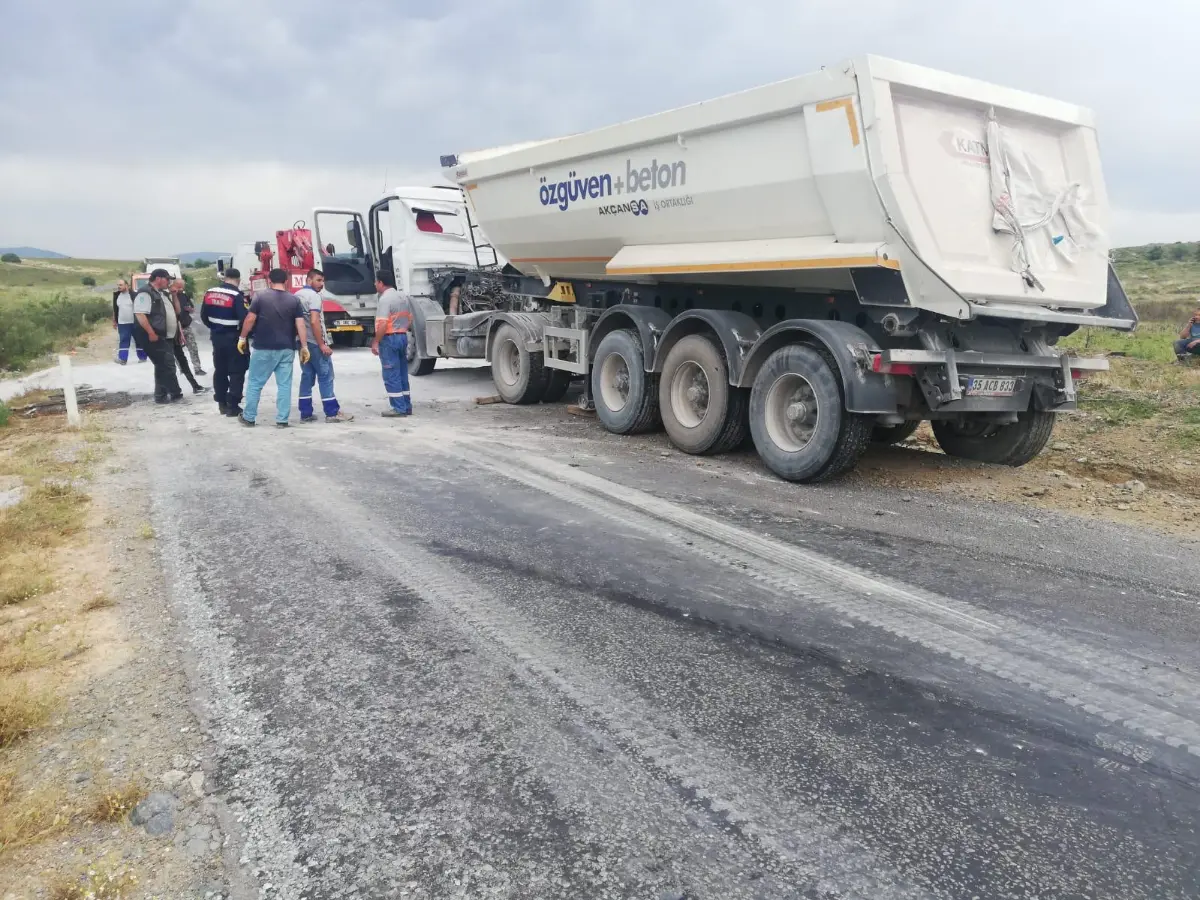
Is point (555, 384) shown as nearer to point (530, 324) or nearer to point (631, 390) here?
point (530, 324)

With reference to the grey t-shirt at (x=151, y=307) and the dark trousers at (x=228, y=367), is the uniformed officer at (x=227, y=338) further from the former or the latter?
the grey t-shirt at (x=151, y=307)

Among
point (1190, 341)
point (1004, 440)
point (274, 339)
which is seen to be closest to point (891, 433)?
point (1004, 440)

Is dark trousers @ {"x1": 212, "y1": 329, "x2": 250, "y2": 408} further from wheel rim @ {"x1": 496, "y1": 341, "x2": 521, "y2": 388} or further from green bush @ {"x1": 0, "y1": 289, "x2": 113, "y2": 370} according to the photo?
green bush @ {"x1": 0, "y1": 289, "x2": 113, "y2": 370}

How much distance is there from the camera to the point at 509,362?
10.8 metres

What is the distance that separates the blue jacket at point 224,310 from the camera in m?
8.96

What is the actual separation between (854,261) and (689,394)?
2215 mm

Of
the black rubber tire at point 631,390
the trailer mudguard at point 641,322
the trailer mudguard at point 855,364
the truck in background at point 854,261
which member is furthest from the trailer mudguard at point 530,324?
the trailer mudguard at point 855,364

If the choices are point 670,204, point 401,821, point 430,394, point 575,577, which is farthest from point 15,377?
point 401,821

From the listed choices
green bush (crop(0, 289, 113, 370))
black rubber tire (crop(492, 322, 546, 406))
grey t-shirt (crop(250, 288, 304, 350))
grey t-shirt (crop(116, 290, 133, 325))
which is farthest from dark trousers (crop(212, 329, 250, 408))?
green bush (crop(0, 289, 113, 370))

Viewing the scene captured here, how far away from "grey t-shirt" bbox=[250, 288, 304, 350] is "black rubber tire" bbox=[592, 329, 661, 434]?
331 centimetres

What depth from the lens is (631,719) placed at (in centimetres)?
289

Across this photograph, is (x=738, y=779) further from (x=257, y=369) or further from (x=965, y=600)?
(x=257, y=369)

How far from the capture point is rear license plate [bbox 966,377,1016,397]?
5871mm

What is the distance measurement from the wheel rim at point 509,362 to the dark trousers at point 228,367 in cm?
310
